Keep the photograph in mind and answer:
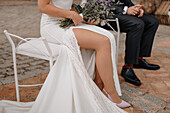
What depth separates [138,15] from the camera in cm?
285

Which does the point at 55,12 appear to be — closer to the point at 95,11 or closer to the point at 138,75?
the point at 95,11

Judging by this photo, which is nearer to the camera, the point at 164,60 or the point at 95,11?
the point at 95,11

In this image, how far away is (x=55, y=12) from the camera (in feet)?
6.68

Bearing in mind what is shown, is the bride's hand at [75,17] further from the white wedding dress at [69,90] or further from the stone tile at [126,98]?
the stone tile at [126,98]

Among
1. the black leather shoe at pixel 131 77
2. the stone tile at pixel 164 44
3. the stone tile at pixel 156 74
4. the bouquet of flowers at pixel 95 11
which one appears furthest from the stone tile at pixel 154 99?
the stone tile at pixel 164 44

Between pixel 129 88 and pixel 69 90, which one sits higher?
pixel 69 90

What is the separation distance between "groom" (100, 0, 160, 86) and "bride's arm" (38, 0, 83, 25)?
62 cm

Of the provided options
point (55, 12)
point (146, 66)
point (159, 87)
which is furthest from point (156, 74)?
point (55, 12)

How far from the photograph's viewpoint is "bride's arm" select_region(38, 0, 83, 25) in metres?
2.01

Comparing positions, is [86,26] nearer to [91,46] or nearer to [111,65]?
[91,46]

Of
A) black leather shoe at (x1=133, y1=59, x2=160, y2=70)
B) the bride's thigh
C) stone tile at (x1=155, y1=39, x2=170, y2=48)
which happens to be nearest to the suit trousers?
black leather shoe at (x1=133, y1=59, x2=160, y2=70)

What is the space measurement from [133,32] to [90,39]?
2.63ft

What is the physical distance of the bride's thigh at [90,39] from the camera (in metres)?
1.98

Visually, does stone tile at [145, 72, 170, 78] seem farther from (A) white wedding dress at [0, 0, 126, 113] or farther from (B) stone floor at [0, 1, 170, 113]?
(A) white wedding dress at [0, 0, 126, 113]
